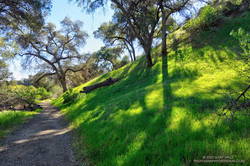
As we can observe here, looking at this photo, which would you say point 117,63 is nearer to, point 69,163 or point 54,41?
point 54,41

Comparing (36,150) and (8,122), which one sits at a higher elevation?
(8,122)

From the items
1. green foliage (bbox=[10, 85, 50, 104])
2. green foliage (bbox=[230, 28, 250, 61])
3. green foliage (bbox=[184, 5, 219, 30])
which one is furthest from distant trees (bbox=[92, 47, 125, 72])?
green foliage (bbox=[230, 28, 250, 61])

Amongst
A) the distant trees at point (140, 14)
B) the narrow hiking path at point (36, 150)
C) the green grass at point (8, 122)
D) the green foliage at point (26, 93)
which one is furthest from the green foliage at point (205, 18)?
the green grass at point (8, 122)

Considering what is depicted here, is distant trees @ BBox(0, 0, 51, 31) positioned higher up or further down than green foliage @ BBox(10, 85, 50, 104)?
higher up

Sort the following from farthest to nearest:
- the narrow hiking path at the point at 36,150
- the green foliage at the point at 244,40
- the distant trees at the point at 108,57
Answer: the distant trees at the point at 108,57
the narrow hiking path at the point at 36,150
the green foliage at the point at 244,40

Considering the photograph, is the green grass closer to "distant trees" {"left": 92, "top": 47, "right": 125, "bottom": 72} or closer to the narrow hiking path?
the narrow hiking path

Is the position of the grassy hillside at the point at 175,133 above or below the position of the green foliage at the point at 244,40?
below

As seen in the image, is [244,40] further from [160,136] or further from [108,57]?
[108,57]

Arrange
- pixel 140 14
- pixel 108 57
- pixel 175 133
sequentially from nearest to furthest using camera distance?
pixel 175 133 → pixel 140 14 → pixel 108 57

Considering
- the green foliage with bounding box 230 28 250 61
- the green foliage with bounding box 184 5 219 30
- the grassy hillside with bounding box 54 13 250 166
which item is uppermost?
the green foliage with bounding box 184 5 219 30

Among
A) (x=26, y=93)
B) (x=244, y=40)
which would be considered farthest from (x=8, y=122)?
(x=244, y=40)

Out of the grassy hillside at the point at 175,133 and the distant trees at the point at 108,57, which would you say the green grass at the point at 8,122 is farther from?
the distant trees at the point at 108,57

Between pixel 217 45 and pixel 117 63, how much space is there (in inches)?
1475

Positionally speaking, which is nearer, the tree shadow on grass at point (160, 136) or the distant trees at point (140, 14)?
the tree shadow on grass at point (160, 136)
